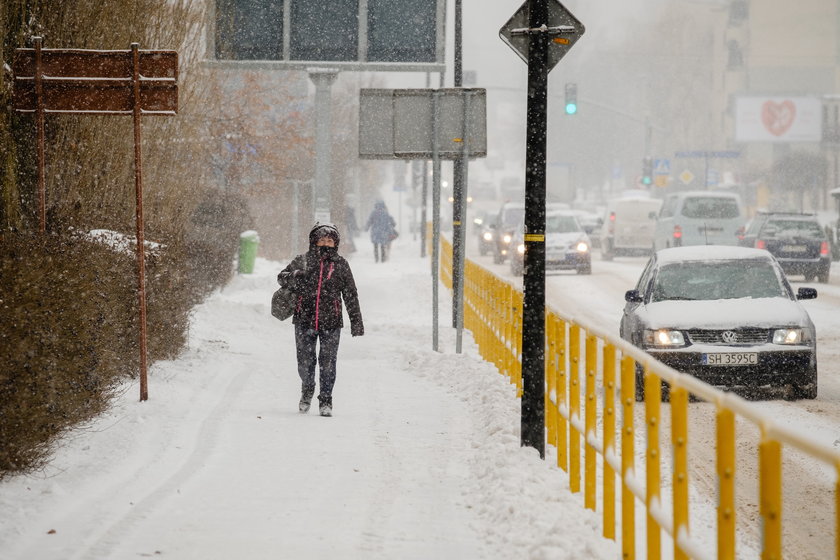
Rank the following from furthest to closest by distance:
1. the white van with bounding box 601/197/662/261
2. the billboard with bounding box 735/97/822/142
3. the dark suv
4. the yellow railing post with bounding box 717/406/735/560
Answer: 1. the billboard with bounding box 735/97/822/142
2. the white van with bounding box 601/197/662/261
3. the dark suv
4. the yellow railing post with bounding box 717/406/735/560

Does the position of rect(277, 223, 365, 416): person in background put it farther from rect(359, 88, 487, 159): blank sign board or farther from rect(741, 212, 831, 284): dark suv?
rect(741, 212, 831, 284): dark suv

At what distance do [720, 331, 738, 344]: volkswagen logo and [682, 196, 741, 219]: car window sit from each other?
69.7 feet

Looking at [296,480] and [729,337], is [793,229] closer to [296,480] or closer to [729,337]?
[729,337]

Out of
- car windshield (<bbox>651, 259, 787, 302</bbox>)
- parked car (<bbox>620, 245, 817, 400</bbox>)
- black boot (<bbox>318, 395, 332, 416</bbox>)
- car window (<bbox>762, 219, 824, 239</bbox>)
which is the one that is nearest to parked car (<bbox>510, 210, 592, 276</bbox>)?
car window (<bbox>762, 219, 824, 239</bbox>)

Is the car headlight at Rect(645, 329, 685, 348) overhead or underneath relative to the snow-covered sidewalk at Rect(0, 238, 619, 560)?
overhead

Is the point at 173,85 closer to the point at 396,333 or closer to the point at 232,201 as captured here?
the point at 396,333

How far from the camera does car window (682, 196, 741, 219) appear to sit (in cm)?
3192

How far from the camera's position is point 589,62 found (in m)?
108

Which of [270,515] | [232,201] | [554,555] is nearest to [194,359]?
[270,515]

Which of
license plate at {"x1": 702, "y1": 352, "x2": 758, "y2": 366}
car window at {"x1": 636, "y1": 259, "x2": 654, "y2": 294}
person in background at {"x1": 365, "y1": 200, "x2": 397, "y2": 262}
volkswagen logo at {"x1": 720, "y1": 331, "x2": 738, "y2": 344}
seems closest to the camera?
license plate at {"x1": 702, "y1": 352, "x2": 758, "y2": 366}

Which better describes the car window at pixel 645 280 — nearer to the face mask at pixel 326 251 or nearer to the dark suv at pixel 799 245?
the face mask at pixel 326 251

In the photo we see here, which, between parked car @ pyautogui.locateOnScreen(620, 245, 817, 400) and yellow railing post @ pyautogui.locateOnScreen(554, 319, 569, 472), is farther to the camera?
parked car @ pyautogui.locateOnScreen(620, 245, 817, 400)

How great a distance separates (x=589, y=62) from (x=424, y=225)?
236ft

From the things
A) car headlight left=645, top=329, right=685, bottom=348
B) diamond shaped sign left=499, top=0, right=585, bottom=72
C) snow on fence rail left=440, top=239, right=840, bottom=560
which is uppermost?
diamond shaped sign left=499, top=0, right=585, bottom=72
